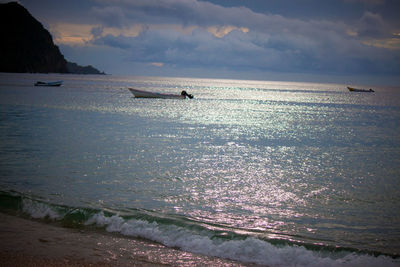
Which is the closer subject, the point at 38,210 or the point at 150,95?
the point at 38,210

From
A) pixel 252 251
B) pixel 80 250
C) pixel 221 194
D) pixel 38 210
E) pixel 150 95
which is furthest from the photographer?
pixel 150 95

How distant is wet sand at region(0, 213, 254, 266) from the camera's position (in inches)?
257

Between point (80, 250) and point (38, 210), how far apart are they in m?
3.28

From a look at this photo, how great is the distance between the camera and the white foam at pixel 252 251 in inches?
Answer: 280

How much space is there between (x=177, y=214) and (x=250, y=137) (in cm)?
1746

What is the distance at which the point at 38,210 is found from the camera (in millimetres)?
9562

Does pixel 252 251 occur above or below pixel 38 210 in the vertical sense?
above

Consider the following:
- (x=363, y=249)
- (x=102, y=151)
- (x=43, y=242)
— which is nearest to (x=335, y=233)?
(x=363, y=249)

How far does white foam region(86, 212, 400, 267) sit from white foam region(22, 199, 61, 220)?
2.06 m

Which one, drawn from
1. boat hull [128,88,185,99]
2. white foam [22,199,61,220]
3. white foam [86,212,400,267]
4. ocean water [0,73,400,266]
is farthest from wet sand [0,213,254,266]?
boat hull [128,88,185,99]

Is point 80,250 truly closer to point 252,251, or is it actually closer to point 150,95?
point 252,251

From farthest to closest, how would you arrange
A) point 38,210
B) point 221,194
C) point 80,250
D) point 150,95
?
point 150,95 < point 221,194 < point 38,210 < point 80,250

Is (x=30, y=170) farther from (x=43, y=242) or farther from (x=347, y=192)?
(x=347, y=192)

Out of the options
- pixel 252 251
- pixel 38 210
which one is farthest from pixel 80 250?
pixel 252 251
